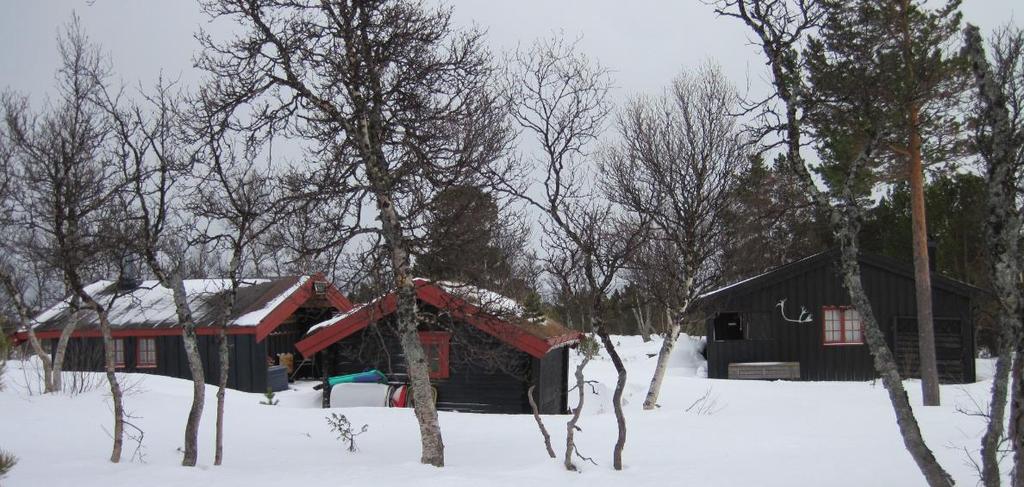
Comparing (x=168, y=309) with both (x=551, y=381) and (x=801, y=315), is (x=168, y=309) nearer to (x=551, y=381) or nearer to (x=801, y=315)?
(x=551, y=381)

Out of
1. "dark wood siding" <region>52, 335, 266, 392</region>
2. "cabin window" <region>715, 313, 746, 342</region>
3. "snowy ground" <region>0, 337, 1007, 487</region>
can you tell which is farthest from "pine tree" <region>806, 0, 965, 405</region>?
"dark wood siding" <region>52, 335, 266, 392</region>

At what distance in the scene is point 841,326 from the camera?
22.6 meters

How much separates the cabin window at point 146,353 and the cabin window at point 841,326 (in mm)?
20082

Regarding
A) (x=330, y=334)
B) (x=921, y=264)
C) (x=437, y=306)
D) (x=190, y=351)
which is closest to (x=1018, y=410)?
(x=190, y=351)

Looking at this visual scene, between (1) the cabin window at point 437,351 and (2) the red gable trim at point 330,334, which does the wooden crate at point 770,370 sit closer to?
(1) the cabin window at point 437,351

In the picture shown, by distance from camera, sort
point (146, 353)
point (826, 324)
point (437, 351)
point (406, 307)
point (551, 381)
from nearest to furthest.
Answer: point (406, 307) → point (437, 351) → point (551, 381) → point (826, 324) → point (146, 353)

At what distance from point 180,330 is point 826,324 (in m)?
19.2

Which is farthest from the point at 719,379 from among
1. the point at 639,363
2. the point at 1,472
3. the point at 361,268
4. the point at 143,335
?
the point at 1,472

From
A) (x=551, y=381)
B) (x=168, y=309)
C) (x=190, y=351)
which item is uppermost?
(x=168, y=309)

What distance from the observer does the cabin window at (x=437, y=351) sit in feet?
53.4

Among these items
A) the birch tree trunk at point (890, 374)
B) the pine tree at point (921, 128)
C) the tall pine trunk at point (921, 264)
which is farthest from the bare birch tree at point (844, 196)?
the tall pine trunk at point (921, 264)

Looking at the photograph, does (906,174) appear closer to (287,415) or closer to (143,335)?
(287,415)

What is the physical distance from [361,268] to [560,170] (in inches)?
151

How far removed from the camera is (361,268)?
9.72 meters
